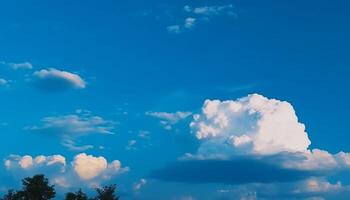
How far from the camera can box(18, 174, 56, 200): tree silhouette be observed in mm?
88375

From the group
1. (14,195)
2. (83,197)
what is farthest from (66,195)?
(14,195)

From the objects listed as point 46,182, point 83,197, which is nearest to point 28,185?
point 46,182

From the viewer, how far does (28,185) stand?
88938 mm

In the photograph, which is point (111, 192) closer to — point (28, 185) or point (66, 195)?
point (66, 195)

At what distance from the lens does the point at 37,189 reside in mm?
88188

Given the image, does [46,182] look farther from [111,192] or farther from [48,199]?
[111,192]

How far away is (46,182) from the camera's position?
89.6 metres

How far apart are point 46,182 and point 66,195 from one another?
456 cm

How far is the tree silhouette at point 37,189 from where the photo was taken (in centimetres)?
8838

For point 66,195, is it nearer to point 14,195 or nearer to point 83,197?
point 83,197

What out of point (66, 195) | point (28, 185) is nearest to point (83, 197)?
point (66, 195)

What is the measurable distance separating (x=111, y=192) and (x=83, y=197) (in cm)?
480

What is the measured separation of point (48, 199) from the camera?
294ft

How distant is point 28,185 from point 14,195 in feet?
12.0
